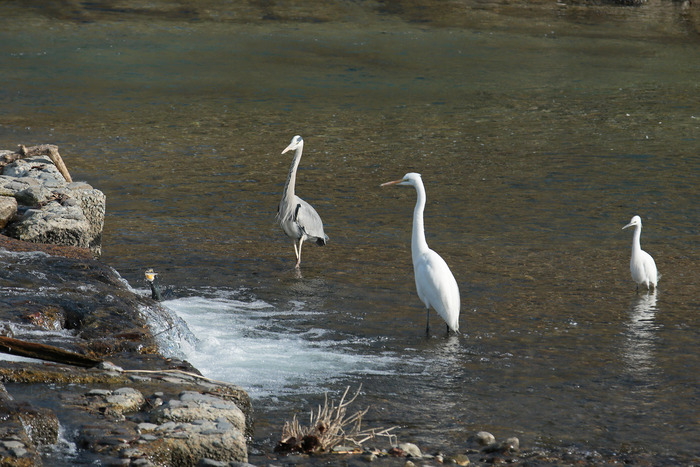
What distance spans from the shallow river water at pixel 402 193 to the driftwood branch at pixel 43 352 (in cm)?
110

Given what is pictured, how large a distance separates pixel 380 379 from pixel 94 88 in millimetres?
14807

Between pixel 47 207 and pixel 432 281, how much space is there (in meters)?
3.67

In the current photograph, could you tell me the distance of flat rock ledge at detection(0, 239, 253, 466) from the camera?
171 inches

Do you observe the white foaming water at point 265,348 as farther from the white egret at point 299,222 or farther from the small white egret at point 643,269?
the small white egret at point 643,269

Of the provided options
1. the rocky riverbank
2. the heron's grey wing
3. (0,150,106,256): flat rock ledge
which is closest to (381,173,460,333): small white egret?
the heron's grey wing

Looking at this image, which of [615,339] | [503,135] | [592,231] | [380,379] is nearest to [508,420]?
[380,379]

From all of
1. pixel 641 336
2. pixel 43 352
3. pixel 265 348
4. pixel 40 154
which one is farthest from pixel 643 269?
pixel 40 154

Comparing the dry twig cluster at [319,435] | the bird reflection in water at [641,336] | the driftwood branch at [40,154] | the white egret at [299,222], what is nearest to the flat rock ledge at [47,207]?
the driftwood branch at [40,154]

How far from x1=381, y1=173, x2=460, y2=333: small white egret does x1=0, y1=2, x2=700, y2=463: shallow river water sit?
24cm

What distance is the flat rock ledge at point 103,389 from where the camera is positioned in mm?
4355

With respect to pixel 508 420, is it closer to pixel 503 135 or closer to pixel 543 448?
pixel 543 448

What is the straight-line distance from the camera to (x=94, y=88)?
19438 millimetres

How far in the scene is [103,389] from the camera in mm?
4926

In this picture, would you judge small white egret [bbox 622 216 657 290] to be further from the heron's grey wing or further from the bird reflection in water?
the heron's grey wing
